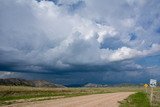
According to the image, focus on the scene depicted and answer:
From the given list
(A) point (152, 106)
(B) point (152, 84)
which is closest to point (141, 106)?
Result: (A) point (152, 106)

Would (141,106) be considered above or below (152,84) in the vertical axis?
below

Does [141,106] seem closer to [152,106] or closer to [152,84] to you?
[152,106]

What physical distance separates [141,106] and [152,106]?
4.42 feet

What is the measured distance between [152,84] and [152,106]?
5.27m

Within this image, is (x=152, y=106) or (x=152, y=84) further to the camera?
(x=152, y=84)

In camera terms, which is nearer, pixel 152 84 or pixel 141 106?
pixel 141 106

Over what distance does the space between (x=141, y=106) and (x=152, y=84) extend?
19.5 ft

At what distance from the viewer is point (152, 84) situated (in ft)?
131

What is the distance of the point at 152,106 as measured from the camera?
35062mm

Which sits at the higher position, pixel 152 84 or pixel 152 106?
pixel 152 84

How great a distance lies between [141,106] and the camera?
34719 millimetres
